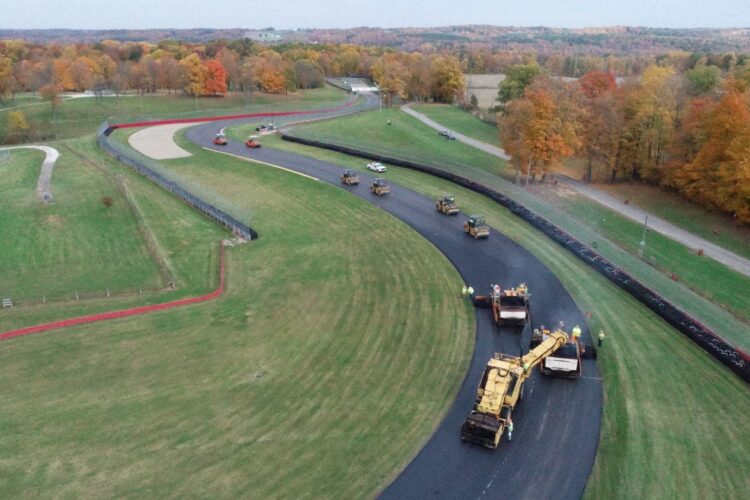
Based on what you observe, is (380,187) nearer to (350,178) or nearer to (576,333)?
(350,178)

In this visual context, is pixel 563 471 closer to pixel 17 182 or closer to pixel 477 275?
pixel 477 275

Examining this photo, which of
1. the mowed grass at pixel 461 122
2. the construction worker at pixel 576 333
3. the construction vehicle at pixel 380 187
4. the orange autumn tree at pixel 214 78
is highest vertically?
the orange autumn tree at pixel 214 78

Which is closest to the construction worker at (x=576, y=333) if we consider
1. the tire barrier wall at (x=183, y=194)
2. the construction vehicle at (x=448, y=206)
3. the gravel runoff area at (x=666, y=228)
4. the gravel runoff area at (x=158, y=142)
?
the construction vehicle at (x=448, y=206)

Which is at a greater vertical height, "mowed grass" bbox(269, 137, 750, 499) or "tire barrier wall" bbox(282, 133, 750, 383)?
"tire barrier wall" bbox(282, 133, 750, 383)

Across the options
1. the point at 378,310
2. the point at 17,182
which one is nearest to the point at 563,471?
the point at 378,310

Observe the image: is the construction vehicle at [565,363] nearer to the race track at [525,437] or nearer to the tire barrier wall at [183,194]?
the race track at [525,437]

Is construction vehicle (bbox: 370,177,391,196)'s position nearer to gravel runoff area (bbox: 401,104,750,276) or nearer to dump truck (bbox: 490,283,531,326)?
gravel runoff area (bbox: 401,104,750,276)

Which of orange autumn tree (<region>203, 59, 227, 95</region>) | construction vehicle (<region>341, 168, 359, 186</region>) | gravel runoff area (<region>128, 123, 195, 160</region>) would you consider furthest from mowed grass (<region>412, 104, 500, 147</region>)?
gravel runoff area (<region>128, 123, 195, 160</region>)
